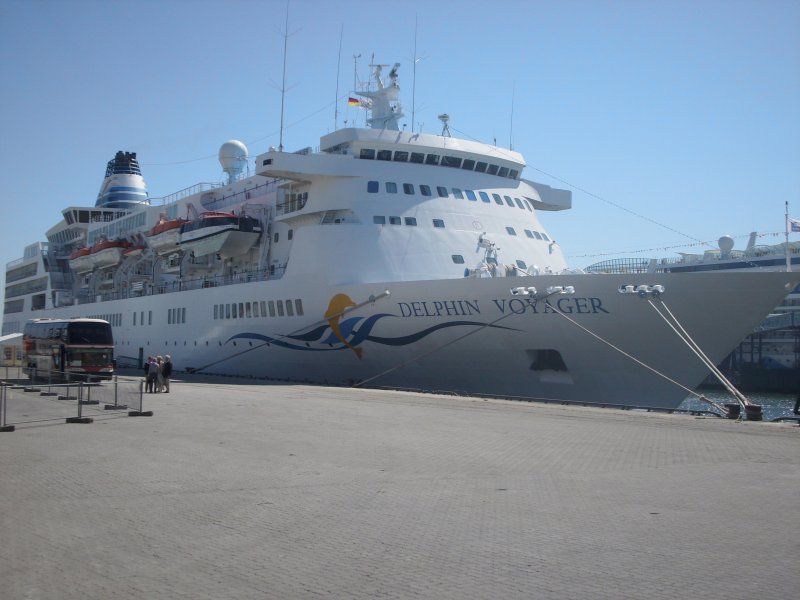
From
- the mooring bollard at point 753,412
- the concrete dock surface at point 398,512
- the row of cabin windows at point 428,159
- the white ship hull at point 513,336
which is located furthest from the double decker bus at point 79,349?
the mooring bollard at point 753,412

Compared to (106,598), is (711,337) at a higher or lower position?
higher

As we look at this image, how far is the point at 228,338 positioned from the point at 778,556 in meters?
25.5

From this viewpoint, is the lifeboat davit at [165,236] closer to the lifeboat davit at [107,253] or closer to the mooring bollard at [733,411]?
the lifeboat davit at [107,253]

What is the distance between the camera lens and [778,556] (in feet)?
19.4

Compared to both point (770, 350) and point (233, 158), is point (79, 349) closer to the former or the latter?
point (233, 158)

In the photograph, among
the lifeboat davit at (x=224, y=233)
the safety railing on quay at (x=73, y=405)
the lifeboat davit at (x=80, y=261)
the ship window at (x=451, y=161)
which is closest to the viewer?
the safety railing on quay at (x=73, y=405)

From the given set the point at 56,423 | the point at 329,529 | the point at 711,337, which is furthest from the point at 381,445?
the point at 711,337

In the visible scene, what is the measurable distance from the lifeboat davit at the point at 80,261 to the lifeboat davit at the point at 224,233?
697 inches

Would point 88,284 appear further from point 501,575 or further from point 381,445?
point 501,575

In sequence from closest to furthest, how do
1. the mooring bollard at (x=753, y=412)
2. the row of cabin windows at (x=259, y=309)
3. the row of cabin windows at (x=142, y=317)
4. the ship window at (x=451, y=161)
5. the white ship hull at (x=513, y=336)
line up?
1. the mooring bollard at (x=753, y=412)
2. the white ship hull at (x=513, y=336)
3. the row of cabin windows at (x=259, y=309)
4. the ship window at (x=451, y=161)
5. the row of cabin windows at (x=142, y=317)

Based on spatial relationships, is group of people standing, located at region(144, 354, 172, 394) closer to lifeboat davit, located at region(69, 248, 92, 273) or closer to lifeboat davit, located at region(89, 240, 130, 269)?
lifeboat davit, located at region(89, 240, 130, 269)

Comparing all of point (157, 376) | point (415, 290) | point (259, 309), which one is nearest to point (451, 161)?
point (415, 290)

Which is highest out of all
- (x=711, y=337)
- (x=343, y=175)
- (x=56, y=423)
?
(x=343, y=175)

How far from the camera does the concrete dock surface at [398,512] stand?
5.32 metres
